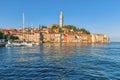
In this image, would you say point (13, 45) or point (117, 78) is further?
point (13, 45)

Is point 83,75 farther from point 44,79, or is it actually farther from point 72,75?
point 44,79

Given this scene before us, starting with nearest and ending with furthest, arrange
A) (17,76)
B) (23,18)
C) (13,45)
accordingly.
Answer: (17,76) → (13,45) → (23,18)

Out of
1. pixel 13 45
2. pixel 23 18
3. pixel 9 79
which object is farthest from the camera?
pixel 23 18

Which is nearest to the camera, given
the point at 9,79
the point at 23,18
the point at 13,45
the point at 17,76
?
the point at 9,79

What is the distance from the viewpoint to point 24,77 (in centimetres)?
2344

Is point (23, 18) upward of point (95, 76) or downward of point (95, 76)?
upward

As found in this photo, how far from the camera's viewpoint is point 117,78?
23094mm

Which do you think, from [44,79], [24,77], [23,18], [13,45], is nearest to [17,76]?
[24,77]

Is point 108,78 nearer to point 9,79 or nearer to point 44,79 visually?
point 44,79

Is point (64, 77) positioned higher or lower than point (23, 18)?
lower

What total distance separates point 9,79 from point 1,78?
0.93 m

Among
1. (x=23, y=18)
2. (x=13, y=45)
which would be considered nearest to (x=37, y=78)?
(x=13, y=45)

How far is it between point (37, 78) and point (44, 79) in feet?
2.53

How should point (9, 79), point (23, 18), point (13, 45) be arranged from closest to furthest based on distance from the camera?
point (9, 79) < point (13, 45) < point (23, 18)
